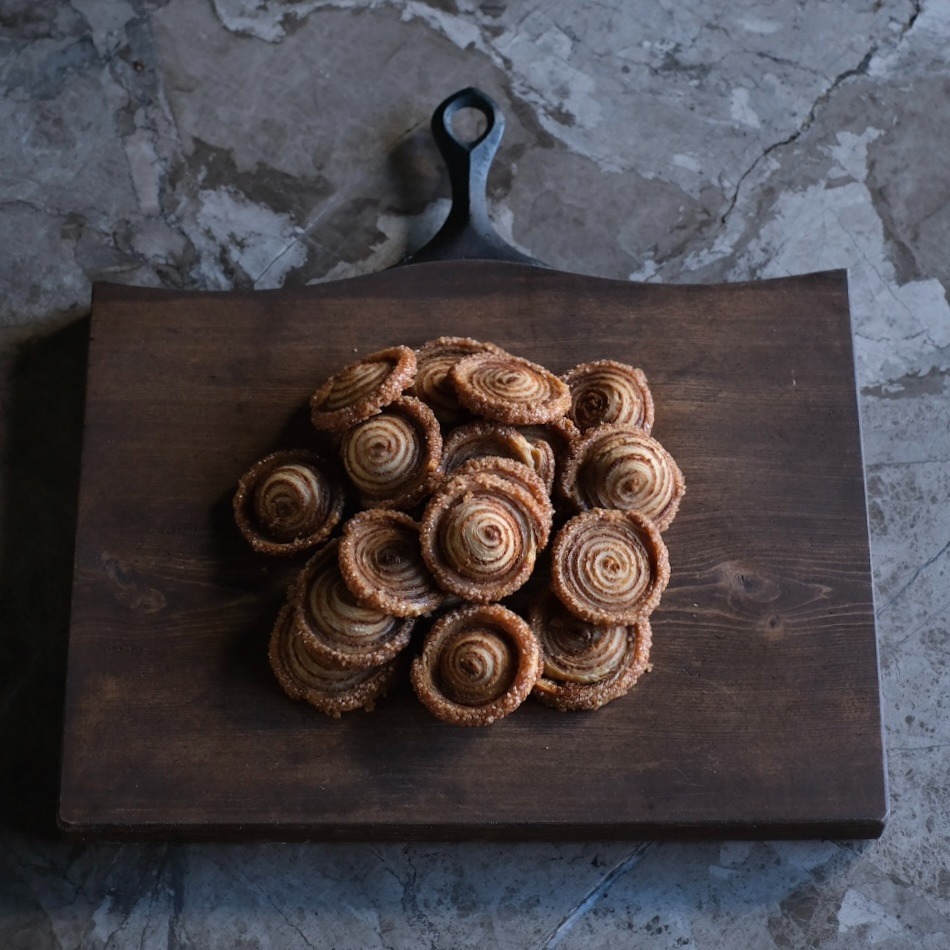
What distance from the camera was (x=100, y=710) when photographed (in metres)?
3.03

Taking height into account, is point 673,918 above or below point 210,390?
below

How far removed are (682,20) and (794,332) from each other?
124 cm

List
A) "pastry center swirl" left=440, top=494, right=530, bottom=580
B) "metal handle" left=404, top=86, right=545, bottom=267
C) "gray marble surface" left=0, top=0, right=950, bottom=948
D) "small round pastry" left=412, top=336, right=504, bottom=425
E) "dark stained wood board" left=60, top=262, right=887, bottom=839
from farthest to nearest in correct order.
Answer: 1. "metal handle" left=404, top=86, right=545, bottom=267
2. "gray marble surface" left=0, top=0, right=950, bottom=948
3. "small round pastry" left=412, top=336, right=504, bottom=425
4. "dark stained wood board" left=60, top=262, right=887, bottom=839
5. "pastry center swirl" left=440, top=494, right=530, bottom=580

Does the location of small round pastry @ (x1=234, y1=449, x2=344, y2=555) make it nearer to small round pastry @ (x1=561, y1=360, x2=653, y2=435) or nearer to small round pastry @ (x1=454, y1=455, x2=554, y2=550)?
small round pastry @ (x1=454, y1=455, x2=554, y2=550)

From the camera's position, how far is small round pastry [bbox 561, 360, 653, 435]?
3.14 metres

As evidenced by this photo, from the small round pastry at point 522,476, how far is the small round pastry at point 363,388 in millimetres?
260

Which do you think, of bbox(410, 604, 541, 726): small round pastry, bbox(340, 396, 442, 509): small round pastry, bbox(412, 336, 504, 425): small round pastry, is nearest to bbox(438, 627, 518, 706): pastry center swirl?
bbox(410, 604, 541, 726): small round pastry

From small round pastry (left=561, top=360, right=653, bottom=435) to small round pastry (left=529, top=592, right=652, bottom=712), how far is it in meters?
0.50

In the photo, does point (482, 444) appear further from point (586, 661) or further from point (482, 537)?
point (586, 661)

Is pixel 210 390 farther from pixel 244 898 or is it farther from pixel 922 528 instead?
pixel 922 528

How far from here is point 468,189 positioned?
3.52 meters

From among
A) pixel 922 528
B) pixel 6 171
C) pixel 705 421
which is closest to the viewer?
pixel 705 421

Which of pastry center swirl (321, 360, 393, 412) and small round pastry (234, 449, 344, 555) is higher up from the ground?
pastry center swirl (321, 360, 393, 412)

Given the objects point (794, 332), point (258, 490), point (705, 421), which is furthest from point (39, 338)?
point (794, 332)
